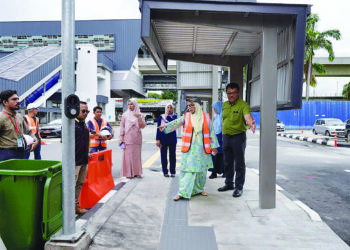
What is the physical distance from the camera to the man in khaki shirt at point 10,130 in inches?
154

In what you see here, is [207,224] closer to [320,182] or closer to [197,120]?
[197,120]

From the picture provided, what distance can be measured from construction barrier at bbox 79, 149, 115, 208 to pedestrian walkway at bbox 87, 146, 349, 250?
33cm

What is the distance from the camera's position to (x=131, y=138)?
6.49 m

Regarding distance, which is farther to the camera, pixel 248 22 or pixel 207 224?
pixel 248 22

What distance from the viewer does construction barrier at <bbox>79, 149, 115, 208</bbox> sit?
4.91 meters

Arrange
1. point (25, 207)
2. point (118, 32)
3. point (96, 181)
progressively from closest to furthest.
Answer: point (25, 207) < point (96, 181) < point (118, 32)

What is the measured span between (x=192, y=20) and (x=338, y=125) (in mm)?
20446

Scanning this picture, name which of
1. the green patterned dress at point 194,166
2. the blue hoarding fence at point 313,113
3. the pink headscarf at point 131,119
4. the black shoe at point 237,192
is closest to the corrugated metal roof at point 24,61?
the pink headscarf at point 131,119

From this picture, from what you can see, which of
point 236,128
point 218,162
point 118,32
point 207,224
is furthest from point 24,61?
point 207,224

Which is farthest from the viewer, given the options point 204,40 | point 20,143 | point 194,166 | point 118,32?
point 118,32

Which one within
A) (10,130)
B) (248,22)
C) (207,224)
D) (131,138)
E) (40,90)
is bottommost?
(207,224)

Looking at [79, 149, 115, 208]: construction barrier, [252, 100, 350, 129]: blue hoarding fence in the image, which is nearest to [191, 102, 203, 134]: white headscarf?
[79, 149, 115, 208]: construction barrier

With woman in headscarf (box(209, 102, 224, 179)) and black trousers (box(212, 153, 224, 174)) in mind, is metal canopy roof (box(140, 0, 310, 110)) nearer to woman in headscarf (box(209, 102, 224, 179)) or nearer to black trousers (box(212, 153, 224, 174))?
woman in headscarf (box(209, 102, 224, 179))

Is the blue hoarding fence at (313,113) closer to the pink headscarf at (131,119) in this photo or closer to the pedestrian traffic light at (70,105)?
the pink headscarf at (131,119)
